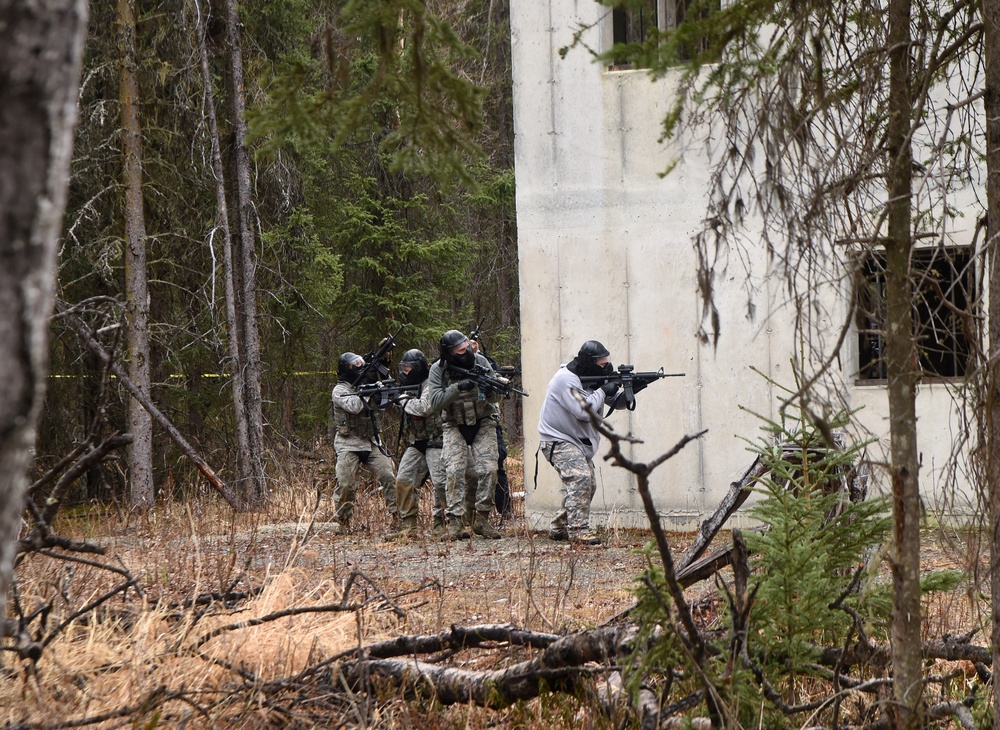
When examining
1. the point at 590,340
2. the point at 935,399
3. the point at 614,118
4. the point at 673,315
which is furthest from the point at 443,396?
the point at 935,399

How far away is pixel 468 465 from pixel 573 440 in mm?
1370

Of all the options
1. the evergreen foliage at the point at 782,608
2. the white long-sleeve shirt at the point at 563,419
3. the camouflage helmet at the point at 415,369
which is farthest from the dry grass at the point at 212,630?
the camouflage helmet at the point at 415,369

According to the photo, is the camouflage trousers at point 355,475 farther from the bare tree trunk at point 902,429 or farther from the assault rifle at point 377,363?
the bare tree trunk at point 902,429

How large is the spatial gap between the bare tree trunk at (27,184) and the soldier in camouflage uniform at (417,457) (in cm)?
1128

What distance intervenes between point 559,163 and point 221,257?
7.24m

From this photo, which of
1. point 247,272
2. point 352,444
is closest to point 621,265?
point 352,444

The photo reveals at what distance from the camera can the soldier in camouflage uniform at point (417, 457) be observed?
12656 millimetres

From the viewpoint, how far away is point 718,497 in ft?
39.5

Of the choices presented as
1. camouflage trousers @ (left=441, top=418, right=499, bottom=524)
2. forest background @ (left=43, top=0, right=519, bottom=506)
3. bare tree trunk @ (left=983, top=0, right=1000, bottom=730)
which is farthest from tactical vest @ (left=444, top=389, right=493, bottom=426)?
bare tree trunk @ (left=983, top=0, right=1000, bottom=730)

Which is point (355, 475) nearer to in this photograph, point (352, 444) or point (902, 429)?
point (352, 444)

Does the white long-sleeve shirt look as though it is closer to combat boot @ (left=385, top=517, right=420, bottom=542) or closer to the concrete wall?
the concrete wall

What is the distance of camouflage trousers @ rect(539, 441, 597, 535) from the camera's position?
38.1 feet

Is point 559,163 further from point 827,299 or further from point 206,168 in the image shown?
point 206,168

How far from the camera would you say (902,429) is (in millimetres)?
3391
